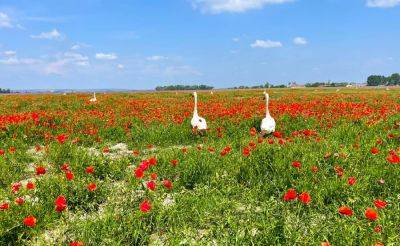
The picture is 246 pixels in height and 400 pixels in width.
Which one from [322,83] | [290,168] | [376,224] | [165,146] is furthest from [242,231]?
[322,83]

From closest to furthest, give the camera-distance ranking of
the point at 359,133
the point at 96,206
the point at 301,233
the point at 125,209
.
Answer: the point at 301,233, the point at 125,209, the point at 96,206, the point at 359,133

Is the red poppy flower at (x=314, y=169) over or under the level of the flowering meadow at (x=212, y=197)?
over

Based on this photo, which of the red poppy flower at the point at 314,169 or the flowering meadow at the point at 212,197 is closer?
the flowering meadow at the point at 212,197

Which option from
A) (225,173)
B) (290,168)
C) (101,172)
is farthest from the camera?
(101,172)

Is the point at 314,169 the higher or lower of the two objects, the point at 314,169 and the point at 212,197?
the higher

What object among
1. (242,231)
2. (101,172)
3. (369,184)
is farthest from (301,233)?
(101,172)

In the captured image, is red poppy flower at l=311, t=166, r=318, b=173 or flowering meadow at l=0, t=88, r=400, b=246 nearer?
flowering meadow at l=0, t=88, r=400, b=246

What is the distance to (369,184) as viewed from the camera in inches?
253

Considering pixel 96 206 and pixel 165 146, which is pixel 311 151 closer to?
pixel 96 206

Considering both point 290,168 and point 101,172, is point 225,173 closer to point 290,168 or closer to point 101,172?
point 290,168

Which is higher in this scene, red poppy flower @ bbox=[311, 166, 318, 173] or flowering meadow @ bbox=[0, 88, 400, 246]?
red poppy flower @ bbox=[311, 166, 318, 173]

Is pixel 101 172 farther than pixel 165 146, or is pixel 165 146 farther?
pixel 165 146

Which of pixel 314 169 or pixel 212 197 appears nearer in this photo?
pixel 212 197

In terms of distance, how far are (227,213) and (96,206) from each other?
81.6 inches
